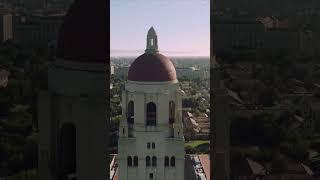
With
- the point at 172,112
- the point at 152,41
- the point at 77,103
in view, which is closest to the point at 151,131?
the point at 172,112

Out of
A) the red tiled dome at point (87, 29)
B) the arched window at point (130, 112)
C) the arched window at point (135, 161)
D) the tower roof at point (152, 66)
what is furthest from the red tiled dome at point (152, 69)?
the red tiled dome at point (87, 29)

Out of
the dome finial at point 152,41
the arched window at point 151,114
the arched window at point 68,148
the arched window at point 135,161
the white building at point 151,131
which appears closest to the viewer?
the arched window at point 68,148

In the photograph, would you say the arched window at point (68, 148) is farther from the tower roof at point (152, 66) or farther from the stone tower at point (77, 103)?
the tower roof at point (152, 66)

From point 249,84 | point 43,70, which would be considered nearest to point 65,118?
point 43,70

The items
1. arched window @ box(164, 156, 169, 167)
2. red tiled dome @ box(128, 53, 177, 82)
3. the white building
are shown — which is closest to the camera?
red tiled dome @ box(128, 53, 177, 82)

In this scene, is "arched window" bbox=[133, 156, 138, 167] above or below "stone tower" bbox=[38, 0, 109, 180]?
below

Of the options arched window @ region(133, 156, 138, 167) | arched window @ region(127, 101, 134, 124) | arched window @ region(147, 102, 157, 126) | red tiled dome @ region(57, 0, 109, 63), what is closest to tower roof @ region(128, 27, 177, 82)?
arched window @ region(147, 102, 157, 126)

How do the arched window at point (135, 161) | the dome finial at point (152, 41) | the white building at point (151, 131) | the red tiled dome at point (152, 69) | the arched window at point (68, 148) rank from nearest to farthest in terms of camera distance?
the arched window at point (68, 148), the red tiled dome at point (152, 69), the dome finial at point (152, 41), the white building at point (151, 131), the arched window at point (135, 161)

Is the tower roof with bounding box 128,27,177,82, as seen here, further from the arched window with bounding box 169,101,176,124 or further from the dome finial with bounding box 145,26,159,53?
the arched window with bounding box 169,101,176,124
